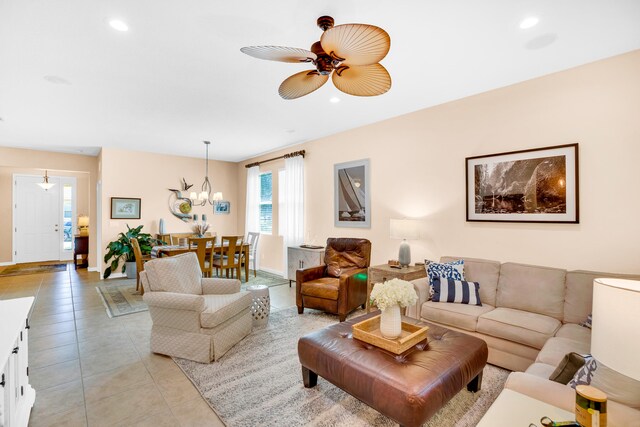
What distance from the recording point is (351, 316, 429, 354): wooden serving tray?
2025 mm

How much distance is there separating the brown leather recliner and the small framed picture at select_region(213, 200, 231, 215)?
4.31 meters

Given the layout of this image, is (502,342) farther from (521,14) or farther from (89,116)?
(89,116)

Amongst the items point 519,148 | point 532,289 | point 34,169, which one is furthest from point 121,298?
point 519,148

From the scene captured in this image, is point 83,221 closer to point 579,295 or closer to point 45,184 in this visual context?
point 45,184

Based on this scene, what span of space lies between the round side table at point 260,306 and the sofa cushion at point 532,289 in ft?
8.16

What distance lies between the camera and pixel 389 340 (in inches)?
80.8

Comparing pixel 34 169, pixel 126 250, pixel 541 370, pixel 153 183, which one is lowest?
pixel 541 370

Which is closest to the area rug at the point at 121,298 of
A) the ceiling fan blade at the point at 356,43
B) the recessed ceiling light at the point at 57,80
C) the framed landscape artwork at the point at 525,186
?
the recessed ceiling light at the point at 57,80

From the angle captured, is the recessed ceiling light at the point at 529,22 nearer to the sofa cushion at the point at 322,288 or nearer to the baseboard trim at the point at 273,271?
the sofa cushion at the point at 322,288

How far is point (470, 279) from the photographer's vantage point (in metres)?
3.23

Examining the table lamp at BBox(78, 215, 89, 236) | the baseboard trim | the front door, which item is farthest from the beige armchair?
the front door

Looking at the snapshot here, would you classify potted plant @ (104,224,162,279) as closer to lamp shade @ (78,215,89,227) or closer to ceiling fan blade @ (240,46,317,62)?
lamp shade @ (78,215,89,227)

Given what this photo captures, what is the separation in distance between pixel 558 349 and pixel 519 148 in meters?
2.03

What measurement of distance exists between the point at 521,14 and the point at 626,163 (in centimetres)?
164
